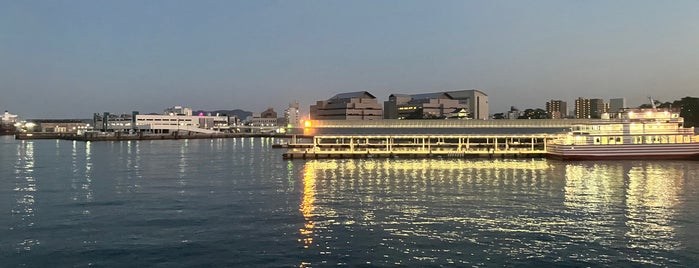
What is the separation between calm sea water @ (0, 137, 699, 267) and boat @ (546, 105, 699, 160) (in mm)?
24115

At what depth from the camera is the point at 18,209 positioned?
113 ft

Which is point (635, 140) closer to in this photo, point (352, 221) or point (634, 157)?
point (634, 157)

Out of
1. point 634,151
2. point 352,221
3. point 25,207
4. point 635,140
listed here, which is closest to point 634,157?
point 634,151

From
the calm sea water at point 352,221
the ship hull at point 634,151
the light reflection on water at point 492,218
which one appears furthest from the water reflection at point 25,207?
the ship hull at point 634,151

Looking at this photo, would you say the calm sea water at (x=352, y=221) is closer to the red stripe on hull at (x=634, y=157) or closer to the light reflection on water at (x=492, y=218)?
the light reflection on water at (x=492, y=218)

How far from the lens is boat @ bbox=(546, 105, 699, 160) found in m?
76.4

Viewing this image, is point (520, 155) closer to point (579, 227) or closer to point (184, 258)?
point (579, 227)

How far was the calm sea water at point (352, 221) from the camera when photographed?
2178 centimetres

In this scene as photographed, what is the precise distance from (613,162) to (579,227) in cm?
5142

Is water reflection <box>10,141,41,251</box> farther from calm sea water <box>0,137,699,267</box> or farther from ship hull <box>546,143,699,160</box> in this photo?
ship hull <box>546,143,699,160</box>

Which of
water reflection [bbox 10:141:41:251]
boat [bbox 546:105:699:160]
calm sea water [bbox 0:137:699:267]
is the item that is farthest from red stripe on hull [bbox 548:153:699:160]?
water reflection [bbox 10:141:41:251]

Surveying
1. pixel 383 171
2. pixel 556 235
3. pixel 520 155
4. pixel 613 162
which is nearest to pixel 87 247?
pixel 556 235

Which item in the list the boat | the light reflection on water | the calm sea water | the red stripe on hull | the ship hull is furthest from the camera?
the boat

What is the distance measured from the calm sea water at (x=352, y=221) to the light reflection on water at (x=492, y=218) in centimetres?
9
